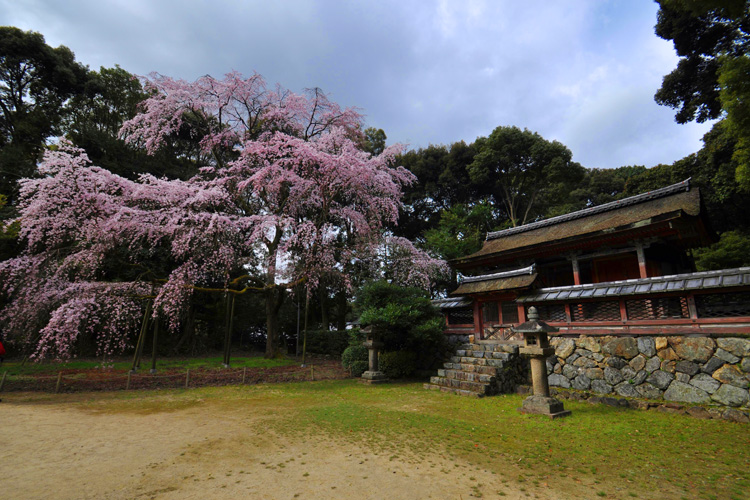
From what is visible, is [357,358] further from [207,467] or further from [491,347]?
[207,467]

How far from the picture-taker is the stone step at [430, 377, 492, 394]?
9.59m

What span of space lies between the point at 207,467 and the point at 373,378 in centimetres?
780

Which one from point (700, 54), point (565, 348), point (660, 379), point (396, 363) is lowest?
point (396, 363)

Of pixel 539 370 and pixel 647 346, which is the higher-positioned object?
pixel 647 346

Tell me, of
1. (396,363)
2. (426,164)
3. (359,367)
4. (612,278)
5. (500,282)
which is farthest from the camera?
(426,164)

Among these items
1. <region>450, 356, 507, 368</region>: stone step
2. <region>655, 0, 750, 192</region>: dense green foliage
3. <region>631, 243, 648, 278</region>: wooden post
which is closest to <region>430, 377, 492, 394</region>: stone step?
<region>450, 356, 507, 368</region>: stone step

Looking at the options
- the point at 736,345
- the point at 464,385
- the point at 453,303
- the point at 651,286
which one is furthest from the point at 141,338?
the point at 736,345

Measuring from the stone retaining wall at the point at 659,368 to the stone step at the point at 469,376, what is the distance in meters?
1.86

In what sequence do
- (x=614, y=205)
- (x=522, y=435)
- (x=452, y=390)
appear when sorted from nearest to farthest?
(x=522, y=435) < (x=452, y=390) < (x=614, y=205)

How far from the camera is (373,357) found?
1218cm

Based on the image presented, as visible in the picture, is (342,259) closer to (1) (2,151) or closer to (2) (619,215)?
(2) (619,215)

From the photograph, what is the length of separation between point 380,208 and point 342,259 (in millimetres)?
2580

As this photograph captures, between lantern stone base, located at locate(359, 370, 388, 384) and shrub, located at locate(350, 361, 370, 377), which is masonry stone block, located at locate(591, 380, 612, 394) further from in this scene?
shrub, located at locate(350, 361, 370, 377)

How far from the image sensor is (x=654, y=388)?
27.1ft
